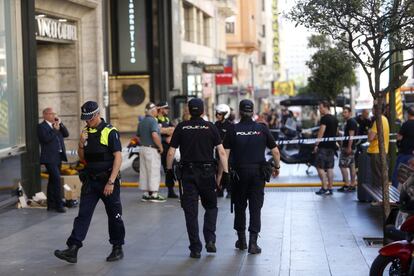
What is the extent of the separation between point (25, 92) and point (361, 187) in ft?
19.4

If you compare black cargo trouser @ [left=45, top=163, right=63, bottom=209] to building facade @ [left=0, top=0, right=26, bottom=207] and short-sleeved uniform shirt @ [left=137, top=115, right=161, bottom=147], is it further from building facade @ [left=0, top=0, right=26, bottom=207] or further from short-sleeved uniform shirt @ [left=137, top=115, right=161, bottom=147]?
short-sleeved uniform shirt @ [left=137, top=115, right=161, bottom=147]

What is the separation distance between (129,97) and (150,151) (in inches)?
503

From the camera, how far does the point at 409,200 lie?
22.8ft

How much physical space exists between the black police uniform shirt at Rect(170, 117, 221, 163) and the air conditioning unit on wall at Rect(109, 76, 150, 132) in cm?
1788

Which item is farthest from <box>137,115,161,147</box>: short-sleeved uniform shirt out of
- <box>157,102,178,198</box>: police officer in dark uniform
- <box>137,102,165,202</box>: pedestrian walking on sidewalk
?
<box>157,102,178,198</box>: police officer in dark uniform

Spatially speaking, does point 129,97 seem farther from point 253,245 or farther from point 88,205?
point 88,205

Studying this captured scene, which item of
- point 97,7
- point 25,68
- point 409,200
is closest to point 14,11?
point 25,68

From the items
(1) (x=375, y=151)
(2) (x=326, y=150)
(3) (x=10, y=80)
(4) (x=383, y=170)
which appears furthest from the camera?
(2) (x=326, y=150)

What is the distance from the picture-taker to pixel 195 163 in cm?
933

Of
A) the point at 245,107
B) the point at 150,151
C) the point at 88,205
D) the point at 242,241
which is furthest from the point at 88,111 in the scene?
the point at 150,151

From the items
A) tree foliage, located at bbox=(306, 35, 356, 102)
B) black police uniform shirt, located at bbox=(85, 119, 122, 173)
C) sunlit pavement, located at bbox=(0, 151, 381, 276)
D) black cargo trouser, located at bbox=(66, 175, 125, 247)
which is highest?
tree foliage, located at bbox=(306, 35, 356, 102)

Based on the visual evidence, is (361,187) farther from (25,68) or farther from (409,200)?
(409,200)

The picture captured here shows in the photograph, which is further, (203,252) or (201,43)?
(201,43)

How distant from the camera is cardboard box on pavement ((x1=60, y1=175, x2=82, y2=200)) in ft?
45.7
